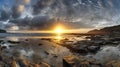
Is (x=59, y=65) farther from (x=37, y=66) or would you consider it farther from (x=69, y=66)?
(x=37, y=66)

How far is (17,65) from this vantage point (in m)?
16.8

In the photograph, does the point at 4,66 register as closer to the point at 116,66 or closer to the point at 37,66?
the point at 37,66

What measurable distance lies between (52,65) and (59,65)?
2.71 feet

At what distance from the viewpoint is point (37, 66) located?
16.7m

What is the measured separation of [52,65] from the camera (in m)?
18.6

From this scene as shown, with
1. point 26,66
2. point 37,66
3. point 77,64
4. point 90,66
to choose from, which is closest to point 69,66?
point 77,64

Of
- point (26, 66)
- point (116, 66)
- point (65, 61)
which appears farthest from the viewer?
point (65, 61)

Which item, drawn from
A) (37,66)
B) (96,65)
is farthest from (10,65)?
(96,65)

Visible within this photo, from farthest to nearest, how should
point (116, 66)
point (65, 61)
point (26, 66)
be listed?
point (65, 61) → point (26, 66) → point (116, 66)

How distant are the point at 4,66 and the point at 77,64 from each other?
752 centimetres

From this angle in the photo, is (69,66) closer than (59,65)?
Yes

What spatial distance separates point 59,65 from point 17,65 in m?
4.79

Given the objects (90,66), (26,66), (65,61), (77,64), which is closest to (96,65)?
(90,66)

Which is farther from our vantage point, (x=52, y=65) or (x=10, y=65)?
(x=52, y=65)
